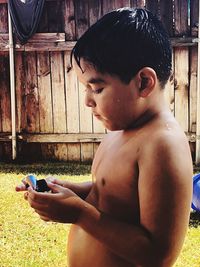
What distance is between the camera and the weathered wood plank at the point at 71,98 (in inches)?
246

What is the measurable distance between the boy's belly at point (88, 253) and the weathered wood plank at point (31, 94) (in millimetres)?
5033

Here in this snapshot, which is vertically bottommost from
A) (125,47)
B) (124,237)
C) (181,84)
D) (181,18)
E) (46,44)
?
(124,237)

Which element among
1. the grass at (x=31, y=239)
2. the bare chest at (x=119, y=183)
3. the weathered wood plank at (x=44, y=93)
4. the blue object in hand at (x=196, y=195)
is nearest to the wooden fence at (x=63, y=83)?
the weathered wood plank at (x=44, y=93)

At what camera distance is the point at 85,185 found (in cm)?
170

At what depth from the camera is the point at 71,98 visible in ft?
20.8

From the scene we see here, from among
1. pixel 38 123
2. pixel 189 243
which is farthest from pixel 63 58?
pixel 189 243

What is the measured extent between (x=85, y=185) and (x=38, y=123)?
4915 millimetres

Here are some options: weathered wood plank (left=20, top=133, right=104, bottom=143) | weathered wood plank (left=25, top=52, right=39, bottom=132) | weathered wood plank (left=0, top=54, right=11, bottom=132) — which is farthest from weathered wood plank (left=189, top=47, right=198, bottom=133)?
weathered wood plank (left=0, top=54, right=11, bottom=132)

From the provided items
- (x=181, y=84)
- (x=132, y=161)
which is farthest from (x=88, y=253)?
(x=181, y=84)

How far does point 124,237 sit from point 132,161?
0.76ft

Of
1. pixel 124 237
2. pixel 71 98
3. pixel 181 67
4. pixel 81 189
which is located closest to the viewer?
pixel 124 237

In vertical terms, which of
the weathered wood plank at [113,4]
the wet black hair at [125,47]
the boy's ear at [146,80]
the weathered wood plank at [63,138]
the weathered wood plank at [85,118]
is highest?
the weathered wood plank at [113,4]

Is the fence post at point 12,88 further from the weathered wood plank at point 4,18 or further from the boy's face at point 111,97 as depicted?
the boy's face at point 111,97

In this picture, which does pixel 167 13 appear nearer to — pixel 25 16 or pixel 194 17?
pixel 194 17
